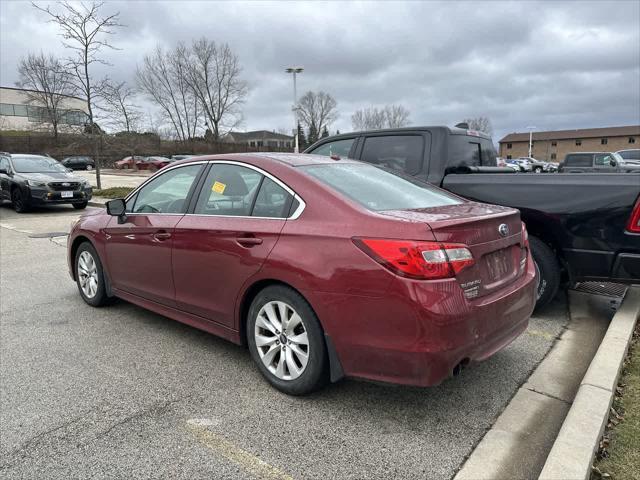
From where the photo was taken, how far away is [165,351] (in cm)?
395

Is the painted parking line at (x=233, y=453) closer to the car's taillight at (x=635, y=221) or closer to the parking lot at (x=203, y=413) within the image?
the parking lot at (x=203, y=413)

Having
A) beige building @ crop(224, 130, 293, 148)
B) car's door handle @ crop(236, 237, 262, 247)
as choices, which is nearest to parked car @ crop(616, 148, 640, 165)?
car's door handle @ crop(236, 237, 262, 247)

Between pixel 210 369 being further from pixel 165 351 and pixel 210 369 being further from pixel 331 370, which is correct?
pixel 331 370

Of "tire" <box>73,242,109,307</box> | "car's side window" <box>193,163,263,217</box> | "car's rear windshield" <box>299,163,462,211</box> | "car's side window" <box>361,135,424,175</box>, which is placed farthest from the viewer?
"car's side window" <box>361,135,424,175</box>

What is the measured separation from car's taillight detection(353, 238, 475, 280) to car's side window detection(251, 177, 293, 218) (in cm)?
81

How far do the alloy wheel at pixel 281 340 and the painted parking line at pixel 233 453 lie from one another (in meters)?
0.55

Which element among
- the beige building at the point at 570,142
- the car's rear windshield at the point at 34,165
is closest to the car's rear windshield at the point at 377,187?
the car's rear windshield at the point at 34,165

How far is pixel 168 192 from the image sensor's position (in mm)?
4211

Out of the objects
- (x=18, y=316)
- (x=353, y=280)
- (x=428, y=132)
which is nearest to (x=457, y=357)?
(x=353, y=280)

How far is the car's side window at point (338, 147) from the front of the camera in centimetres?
609

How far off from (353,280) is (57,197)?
13178 mm

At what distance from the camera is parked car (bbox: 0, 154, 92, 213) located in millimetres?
13242

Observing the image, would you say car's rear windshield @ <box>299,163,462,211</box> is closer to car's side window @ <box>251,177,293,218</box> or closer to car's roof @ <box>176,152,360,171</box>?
car's roof @ <box>176,152,360,171</box>

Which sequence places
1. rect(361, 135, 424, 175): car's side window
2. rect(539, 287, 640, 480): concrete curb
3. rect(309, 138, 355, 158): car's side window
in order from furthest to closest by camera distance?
1. rect(309, 138, 355, 158): car's side window
2. rect(361, 135, 424, 175): car's side window
3. rect(539, 287, 640, 480): concrete curb
